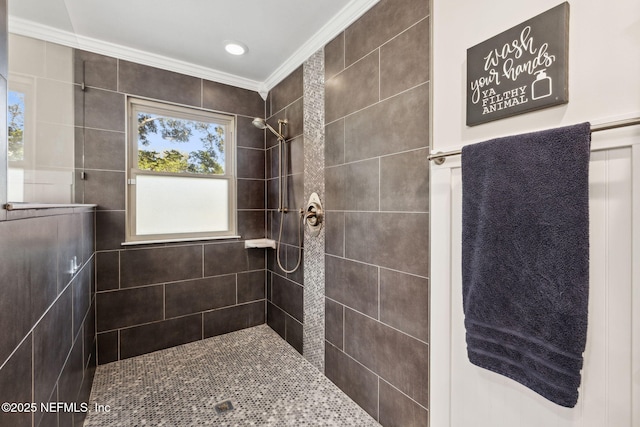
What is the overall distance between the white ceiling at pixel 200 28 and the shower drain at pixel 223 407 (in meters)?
2.07

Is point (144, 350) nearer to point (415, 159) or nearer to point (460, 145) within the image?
point (415, 159)

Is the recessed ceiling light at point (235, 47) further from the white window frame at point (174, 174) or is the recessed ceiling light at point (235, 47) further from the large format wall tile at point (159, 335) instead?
the large format wall tile at point (159, 335)

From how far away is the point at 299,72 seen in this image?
2246 millimetres

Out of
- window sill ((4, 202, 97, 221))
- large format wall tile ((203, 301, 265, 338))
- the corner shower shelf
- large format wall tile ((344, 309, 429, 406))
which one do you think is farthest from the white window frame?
large format wall tile ((344, 309, 429, 406))

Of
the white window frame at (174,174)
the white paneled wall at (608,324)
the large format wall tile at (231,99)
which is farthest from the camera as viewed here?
the large format wall tile at (231,99)

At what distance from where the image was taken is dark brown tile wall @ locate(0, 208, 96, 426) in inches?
25.1

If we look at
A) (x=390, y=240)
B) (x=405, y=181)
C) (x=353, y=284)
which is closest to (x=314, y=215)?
(x=353, y=284)

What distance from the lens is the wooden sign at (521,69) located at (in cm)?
88

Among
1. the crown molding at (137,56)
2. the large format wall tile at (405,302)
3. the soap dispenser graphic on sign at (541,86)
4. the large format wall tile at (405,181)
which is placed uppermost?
the crown molding at (137,56)

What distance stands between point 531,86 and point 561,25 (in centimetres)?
18

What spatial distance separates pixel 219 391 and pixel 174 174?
66.8 inches

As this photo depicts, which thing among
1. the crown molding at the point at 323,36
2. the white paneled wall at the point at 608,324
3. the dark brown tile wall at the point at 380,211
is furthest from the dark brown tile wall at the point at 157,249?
the white paneled wall at the point at 608,324

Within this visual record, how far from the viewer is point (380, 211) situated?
154cm

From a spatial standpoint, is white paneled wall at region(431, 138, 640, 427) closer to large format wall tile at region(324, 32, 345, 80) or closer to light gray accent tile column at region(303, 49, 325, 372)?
light gray accent tile column at region(303, 49, 325, 372)
